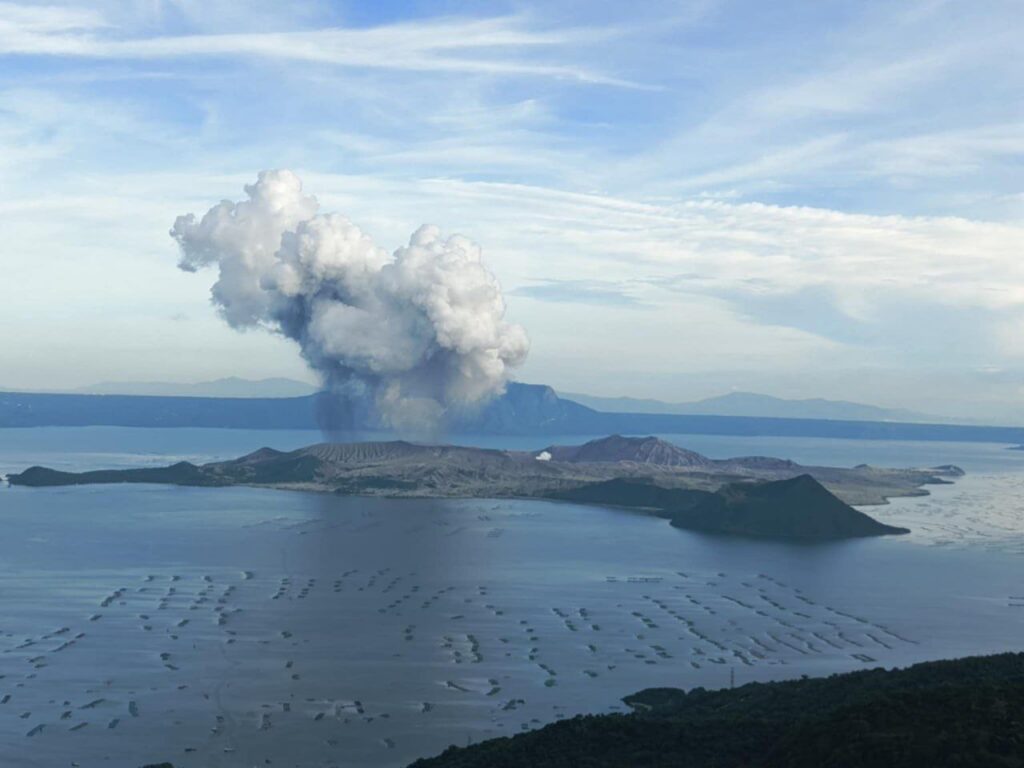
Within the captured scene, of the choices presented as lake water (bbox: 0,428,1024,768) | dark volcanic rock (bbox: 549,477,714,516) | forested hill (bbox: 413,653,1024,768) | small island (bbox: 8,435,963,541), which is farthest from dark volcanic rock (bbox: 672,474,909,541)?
forested hill (bbox: 413,653,1024,768)

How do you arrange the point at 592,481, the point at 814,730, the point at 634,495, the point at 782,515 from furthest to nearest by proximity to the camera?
the point at 592,481 → the point at 634,495 → the point at 782,515 → the point at 814,730

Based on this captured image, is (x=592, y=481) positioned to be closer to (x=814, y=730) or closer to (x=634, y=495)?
(x=634, y=495)

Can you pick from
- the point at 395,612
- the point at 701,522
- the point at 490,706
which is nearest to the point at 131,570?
the point at 395,612

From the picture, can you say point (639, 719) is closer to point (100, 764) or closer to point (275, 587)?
point (100, 764)

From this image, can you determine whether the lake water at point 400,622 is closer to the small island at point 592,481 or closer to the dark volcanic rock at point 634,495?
the small island at point 592,481

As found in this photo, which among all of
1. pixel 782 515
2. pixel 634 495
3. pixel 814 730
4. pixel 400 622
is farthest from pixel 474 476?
pixel 814 730

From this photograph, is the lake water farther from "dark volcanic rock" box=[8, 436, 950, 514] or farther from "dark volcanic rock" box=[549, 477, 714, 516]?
"dark volcanic rock" box=[8, 436, 950, 514]
